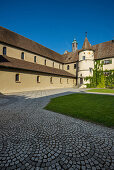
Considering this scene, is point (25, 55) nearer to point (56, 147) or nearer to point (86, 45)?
point (86, 45)

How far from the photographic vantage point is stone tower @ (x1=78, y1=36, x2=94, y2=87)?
87.7 ft

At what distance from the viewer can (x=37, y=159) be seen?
2.09 m

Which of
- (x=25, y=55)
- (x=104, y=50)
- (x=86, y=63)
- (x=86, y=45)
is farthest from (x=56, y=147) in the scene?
(x=104, y=50)

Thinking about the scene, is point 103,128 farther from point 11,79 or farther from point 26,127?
point 11,79

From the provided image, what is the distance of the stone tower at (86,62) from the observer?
2674cm

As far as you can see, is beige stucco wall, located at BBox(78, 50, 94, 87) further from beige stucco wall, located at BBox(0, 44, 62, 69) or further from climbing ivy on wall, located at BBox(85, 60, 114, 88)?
beige stucco wall, located at BBox(0, 44, 62, 69)

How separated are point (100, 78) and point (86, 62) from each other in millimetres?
6386

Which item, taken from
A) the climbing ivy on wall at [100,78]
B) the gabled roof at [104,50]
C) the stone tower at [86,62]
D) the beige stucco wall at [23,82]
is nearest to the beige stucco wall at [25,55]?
the beige stucco wall at [23,82]

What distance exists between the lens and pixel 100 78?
2591 centimetres

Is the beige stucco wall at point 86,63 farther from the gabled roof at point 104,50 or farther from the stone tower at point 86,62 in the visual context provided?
the gabled roof at point 104,50

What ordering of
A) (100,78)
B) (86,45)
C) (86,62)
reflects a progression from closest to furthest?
(100,78) → (86,62) → (86,45)

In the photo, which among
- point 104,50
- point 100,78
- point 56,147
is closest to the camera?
point 56,147

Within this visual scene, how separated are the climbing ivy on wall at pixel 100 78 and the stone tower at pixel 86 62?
119cm

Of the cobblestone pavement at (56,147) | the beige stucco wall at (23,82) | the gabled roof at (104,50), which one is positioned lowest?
the cobblestone pavement at (56,147)
